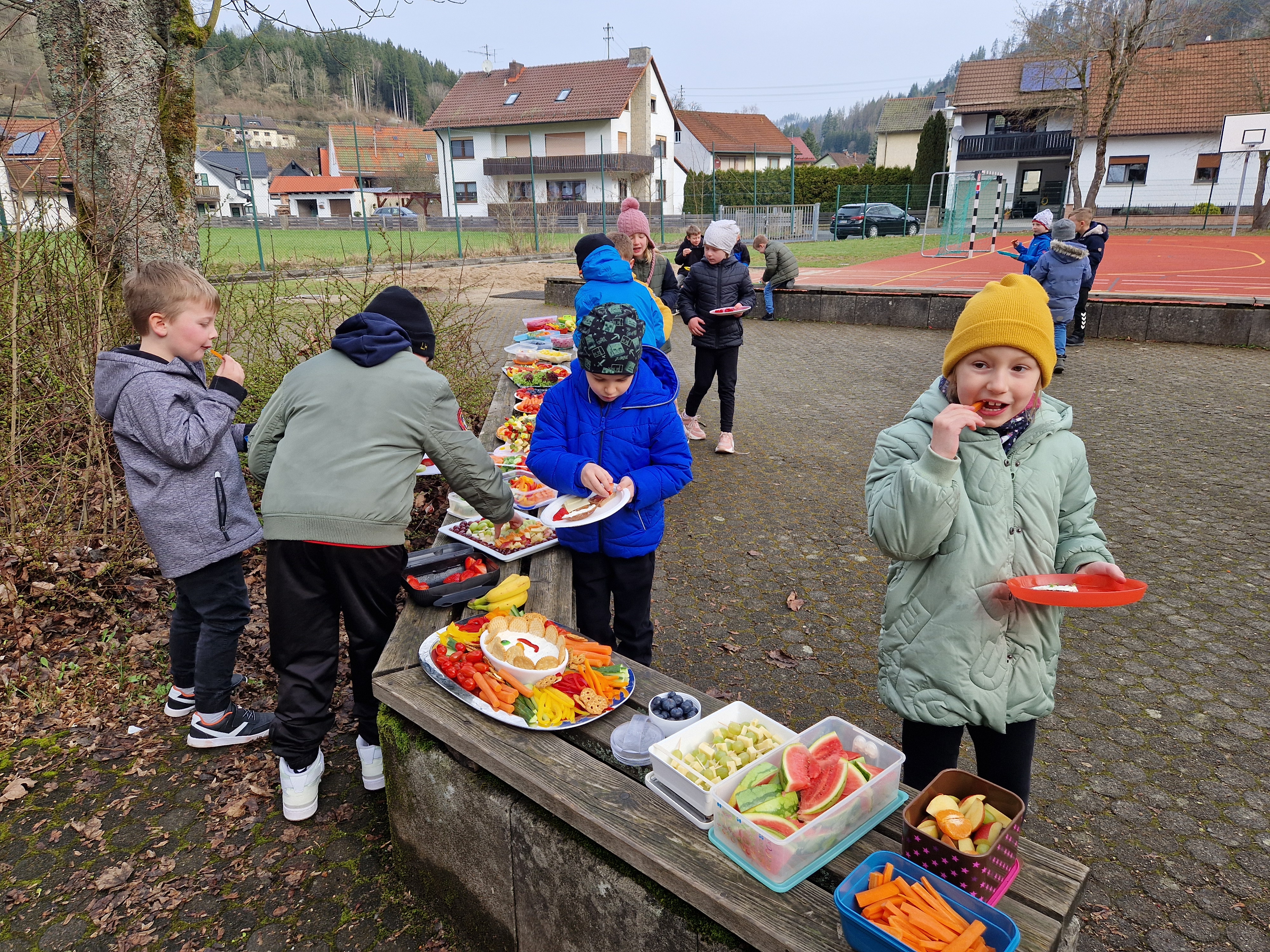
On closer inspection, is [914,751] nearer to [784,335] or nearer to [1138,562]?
[1138,562]

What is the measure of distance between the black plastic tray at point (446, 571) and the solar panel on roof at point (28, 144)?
3549 mm

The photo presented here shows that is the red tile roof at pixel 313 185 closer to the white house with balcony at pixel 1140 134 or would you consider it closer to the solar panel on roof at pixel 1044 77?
the white house with balcony at pixel 1140 134

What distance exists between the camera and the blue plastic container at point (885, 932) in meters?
1.51

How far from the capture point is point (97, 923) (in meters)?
2.68

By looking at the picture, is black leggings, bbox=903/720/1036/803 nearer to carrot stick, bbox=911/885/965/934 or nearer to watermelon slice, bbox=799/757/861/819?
watermelon slice, bbox=799/757/861/819

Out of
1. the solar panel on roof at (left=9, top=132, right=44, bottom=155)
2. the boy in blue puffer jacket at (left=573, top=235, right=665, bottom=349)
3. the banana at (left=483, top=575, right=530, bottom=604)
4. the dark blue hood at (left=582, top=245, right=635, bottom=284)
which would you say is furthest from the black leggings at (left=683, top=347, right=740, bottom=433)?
the solar panel on roof at (left=9, top=132, right=44, bottom=155)

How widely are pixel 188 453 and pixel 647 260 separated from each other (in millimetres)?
5975

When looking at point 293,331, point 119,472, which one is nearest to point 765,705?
point 119,472

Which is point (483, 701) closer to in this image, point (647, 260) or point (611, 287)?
point (611, 287)

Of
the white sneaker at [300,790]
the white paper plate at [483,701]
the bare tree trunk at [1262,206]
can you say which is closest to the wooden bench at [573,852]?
the white paper plate at [483,701]

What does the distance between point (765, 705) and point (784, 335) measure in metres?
11.0

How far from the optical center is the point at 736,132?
6656cm

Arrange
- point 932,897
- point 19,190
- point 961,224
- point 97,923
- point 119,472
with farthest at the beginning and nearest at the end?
point 961,224 → point 119,472 → point 19,190 → point 97,923 → point 932,897

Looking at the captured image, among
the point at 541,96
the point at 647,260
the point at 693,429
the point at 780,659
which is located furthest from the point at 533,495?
the point at 541,96
